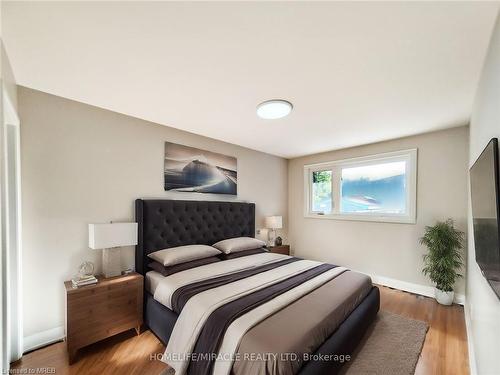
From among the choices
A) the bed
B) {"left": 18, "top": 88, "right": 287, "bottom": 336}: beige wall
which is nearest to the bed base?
the bed

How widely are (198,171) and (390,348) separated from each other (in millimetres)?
2919

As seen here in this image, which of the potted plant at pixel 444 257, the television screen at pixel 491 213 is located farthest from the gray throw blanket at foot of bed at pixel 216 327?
the potted plant at pixel 444 257

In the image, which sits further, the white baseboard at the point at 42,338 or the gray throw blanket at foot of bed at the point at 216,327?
the white baseboard at the point at 42,338

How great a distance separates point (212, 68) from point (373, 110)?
175cm

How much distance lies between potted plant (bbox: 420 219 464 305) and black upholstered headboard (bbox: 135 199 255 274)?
2.51 m

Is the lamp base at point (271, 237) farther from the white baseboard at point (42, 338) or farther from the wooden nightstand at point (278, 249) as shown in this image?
the white baseboard at point (42, 338)

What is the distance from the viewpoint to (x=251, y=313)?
1560 mm

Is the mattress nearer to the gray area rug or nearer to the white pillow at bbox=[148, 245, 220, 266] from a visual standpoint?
the white pillow at bbox=[148, 245, 220, 266]

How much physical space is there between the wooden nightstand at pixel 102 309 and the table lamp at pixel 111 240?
118mm

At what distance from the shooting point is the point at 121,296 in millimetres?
2115

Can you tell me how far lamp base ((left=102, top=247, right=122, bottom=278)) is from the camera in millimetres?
2207

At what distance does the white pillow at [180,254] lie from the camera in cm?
238

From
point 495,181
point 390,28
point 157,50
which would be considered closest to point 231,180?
point 157,50

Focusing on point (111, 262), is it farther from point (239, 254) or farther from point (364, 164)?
point (364, 164)
